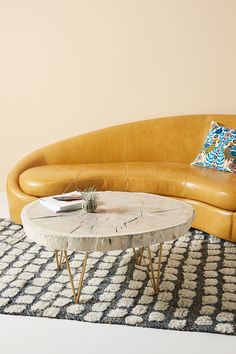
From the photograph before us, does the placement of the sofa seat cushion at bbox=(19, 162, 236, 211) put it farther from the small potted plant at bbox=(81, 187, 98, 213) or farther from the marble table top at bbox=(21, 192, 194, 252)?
the small potted plant at bbox=(81, 187, 98, 213)

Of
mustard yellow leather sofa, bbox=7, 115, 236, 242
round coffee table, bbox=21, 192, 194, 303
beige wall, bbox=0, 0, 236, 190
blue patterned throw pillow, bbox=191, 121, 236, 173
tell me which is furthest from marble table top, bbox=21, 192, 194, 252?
beige wall, bbox=0, 0, 236, 190

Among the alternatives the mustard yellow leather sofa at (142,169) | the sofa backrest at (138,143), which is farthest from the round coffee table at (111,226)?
the sofa backrest at (138,143)

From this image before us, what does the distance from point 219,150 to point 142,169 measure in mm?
636

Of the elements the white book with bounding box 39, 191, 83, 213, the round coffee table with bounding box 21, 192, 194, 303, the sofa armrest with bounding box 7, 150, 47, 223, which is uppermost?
the white book with bounding box 39, 191, 83, 213

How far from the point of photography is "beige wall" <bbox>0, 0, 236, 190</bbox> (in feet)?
13.7

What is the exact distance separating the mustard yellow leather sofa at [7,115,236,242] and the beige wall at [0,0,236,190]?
0.30 metres

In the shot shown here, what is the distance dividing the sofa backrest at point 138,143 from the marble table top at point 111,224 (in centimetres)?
142

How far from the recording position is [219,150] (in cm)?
374

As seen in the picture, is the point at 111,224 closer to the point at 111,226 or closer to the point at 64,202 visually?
the point at 111,226

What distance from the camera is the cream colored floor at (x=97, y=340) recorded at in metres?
1.95

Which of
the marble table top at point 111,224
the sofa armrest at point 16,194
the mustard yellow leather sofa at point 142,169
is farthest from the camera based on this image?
the sofa armrest at point 16,194

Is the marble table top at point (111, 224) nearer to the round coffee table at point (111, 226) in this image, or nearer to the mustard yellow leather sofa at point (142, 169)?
the round coffee table at point (111, 226)

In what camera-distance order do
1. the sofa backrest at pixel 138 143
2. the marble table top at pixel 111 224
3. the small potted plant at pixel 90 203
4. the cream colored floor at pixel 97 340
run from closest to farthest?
the cream colored floor at pixel 97 340
the marble table top at pixel 111 224
the small potted plant at pixel 90 203
the sofa backrest at pixel 138 143

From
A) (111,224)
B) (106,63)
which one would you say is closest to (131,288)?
(111,224)
